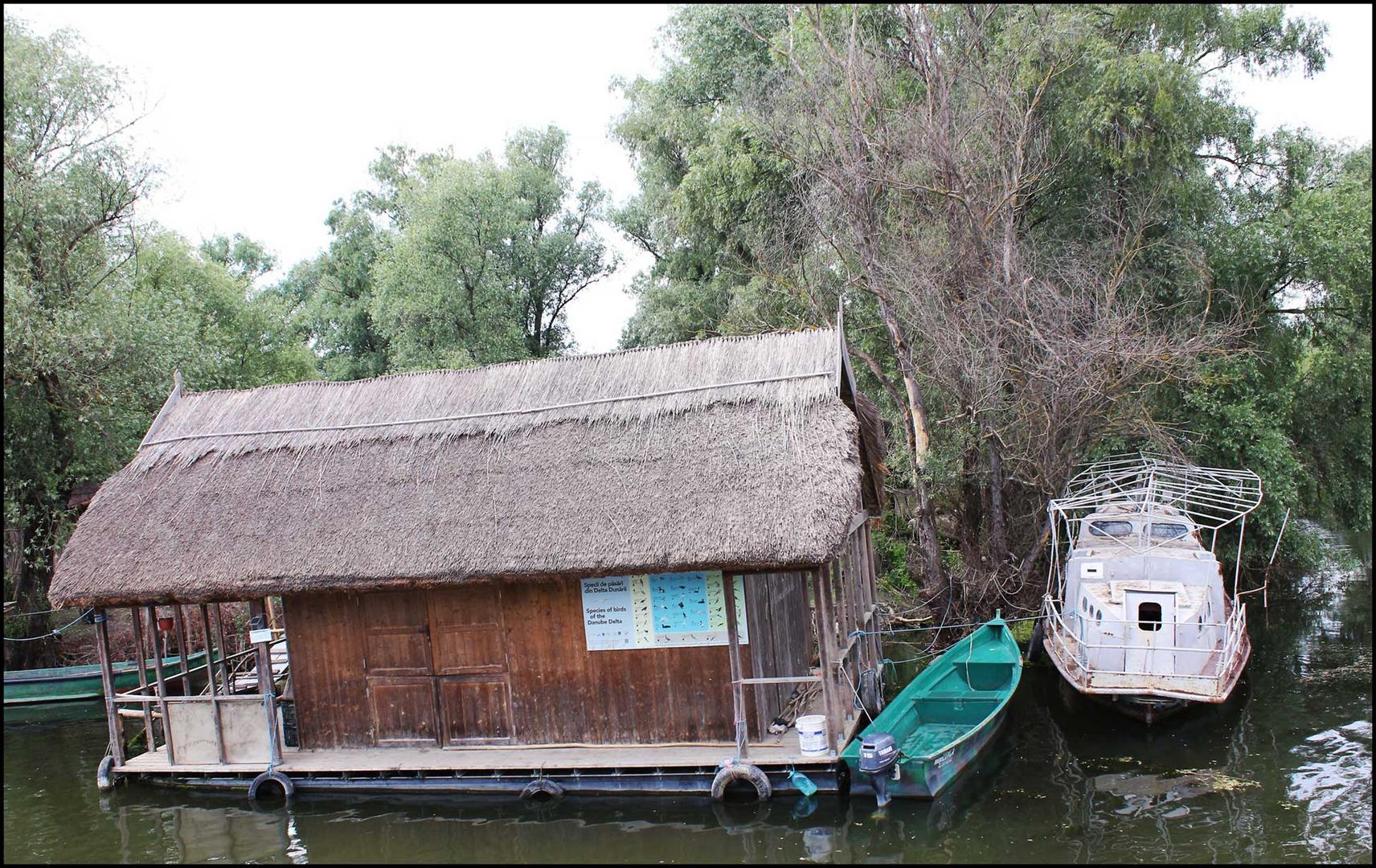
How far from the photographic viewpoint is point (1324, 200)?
18516 millimetres

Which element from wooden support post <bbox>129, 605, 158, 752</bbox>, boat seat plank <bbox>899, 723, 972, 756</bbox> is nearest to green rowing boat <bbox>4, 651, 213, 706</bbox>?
wooden support post <bbox>129, 605, 158, 752</bbox>

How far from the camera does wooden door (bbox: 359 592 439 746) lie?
40.8ft

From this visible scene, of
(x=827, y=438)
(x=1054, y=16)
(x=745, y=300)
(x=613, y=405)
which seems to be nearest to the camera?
(x=827, y=438)

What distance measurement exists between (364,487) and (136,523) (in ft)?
10.8

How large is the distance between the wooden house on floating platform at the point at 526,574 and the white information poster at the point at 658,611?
30 mm

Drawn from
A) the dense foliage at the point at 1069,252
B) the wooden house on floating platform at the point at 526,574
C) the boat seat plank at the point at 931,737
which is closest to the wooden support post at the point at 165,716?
the wooden house on floating platform at the point at 526,574

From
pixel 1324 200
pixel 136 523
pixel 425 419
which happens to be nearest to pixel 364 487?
pixel 425 419

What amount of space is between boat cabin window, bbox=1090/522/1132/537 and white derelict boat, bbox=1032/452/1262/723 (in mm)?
17

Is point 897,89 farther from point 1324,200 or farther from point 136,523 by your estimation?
point 136,523

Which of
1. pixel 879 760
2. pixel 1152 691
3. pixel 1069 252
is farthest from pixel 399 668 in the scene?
pixel 1069 252

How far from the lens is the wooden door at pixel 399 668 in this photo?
1245 cm

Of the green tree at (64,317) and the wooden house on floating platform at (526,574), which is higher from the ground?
the green tree at (64,317)

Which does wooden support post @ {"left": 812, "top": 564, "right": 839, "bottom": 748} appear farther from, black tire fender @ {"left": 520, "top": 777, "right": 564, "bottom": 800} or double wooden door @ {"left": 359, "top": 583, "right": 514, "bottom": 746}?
double wooden door @ {"left": 359, "top": 583, "right": 514, "bottom": 746}

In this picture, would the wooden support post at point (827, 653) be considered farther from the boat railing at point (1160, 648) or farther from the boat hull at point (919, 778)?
the boat railing at point (1160, 648)
